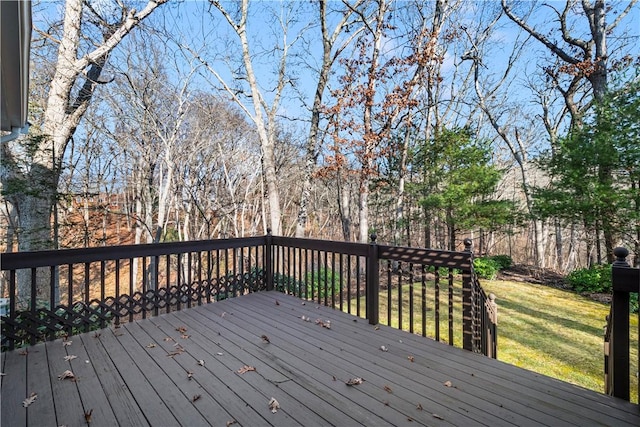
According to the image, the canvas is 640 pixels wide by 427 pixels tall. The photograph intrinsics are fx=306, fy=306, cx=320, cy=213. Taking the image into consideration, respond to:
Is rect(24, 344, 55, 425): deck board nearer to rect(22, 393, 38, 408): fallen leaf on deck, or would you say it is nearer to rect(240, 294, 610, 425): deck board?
rect(22, 393, 38, 408): fallen leaf on deck

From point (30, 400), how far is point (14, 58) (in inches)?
82.9

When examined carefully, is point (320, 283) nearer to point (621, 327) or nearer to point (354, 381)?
point (354, 381)

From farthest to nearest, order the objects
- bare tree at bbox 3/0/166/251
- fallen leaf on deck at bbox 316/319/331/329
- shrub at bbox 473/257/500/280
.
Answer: shrub at bbox 473/257/500/280, bare tree at bbox 3/0/166/251, fallen leaf on deck at bbox 316/319/331/329

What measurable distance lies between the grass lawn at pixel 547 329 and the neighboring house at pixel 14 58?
3.52 m

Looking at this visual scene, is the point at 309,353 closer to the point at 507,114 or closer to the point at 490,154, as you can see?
the point at 490,154

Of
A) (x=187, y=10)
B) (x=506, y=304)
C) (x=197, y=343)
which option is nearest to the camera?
(x=197, y=343)

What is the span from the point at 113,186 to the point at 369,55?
409 inches

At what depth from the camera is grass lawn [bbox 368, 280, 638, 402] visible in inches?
144

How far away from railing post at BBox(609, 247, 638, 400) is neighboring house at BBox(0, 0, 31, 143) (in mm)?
3577

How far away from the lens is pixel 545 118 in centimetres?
1141

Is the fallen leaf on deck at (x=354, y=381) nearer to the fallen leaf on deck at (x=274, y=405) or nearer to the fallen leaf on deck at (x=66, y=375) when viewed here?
the fallen leaf on deck at (x=274, y=405)

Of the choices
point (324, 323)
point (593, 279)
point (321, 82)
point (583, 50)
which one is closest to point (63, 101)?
point (321, 82)

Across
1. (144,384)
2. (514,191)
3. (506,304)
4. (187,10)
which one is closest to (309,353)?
(144,384)

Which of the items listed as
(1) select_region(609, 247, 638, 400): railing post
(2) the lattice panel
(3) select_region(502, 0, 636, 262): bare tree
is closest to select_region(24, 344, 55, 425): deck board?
(2) the lattice panel
